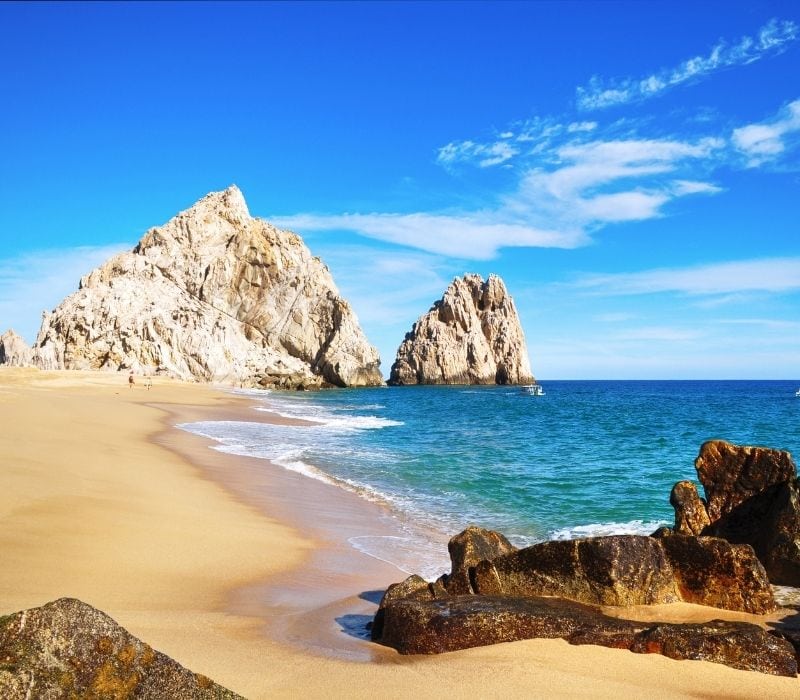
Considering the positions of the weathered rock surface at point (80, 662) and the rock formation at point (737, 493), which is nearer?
the weathered rock surface at point (80, 662)

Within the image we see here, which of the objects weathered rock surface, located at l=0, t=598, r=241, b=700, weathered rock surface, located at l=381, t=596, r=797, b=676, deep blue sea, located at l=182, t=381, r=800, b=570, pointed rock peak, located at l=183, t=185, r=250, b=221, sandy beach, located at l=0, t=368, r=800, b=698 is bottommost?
deep blue sea, located at l=182, t=381, r=800, b=570

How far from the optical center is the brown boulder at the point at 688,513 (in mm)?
8336

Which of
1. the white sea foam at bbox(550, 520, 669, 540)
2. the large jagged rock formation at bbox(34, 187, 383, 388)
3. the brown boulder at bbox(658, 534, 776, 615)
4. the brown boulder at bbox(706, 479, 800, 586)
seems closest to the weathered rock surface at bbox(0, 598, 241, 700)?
the brown boulder at bbox(658, 534, 776, 615)

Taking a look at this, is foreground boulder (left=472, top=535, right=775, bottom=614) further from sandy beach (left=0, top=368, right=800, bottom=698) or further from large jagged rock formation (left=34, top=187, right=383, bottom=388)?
large jagged rock formation (left=34, top=187, right=383, bottom=388)

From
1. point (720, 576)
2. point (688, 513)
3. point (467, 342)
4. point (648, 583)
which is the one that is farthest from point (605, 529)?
point (467, 342)

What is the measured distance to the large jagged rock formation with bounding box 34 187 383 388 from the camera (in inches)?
3000

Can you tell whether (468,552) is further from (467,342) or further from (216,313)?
(467,342)

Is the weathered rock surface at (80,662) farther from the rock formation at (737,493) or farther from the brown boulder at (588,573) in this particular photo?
the rock formation at (737,493)

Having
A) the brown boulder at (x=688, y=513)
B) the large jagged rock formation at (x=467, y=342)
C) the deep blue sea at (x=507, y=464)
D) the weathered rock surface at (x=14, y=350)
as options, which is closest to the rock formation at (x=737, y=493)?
the brown boulder at (x=688, y=513)

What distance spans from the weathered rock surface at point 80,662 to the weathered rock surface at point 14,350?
81.1 metres

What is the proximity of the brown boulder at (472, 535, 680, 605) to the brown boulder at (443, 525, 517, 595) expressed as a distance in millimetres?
144

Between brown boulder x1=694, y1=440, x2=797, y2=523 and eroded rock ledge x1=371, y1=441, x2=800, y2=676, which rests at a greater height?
brown boulder x1=694, y1=440, x2=797, y2=523

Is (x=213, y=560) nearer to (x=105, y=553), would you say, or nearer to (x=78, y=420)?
(x=105, y=553)

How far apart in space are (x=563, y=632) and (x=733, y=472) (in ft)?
15.4
